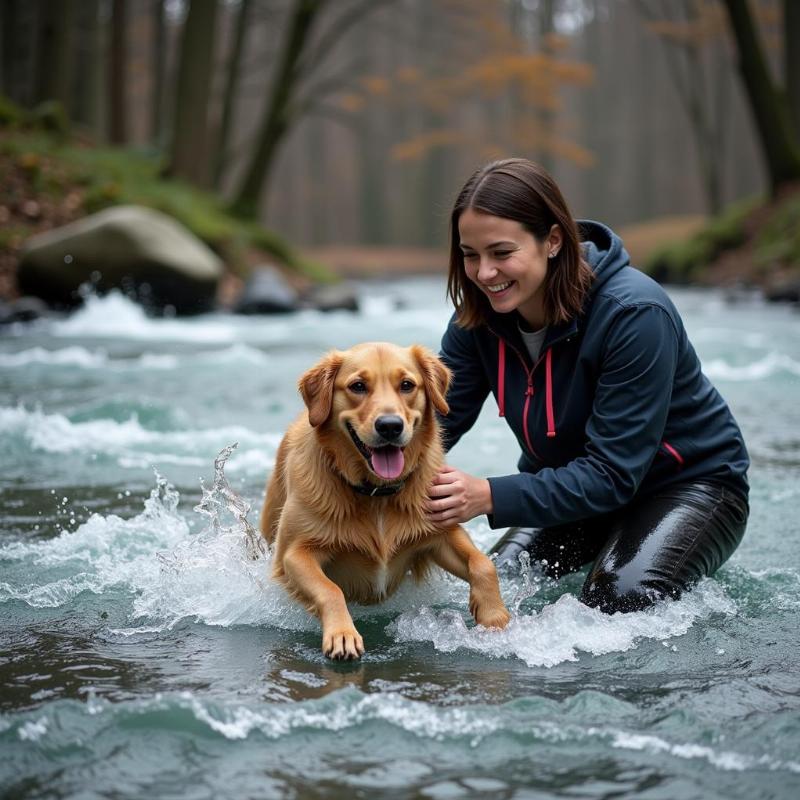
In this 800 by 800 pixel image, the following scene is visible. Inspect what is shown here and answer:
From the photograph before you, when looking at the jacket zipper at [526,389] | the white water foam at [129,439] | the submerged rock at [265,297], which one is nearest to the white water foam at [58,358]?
the white water foam at [129,439]

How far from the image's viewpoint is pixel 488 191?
3775mm

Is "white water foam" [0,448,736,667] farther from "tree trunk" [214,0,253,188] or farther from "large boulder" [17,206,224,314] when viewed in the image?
"tree trunk" [214,0,253,188]

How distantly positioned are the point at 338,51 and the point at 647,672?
4381cm

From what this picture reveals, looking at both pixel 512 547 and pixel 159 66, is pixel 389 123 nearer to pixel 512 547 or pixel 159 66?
pixel 159 66

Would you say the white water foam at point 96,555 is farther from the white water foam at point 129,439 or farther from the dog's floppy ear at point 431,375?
the white water foam at point 129,439

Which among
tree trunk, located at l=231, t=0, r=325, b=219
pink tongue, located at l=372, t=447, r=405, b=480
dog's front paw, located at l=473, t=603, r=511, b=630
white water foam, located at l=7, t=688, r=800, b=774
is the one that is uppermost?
tree trunk, located at l=231, t=0, r=325, b=219

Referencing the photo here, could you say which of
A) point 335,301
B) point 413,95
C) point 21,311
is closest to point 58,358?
point 21,311

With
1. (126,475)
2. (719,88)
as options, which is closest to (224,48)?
(719,88)

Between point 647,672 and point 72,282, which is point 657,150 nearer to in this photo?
point 72,282

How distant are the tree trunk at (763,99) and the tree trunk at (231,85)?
9.50m

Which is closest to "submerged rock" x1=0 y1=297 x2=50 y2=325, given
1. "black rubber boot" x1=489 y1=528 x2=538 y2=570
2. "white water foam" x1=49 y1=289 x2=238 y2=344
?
"white water foam" x1=49 y1=289 x2=238 y2=344

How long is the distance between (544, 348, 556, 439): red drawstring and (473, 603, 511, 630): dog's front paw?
71cm

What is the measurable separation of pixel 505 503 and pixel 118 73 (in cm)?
2057

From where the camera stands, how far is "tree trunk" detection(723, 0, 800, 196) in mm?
18797
